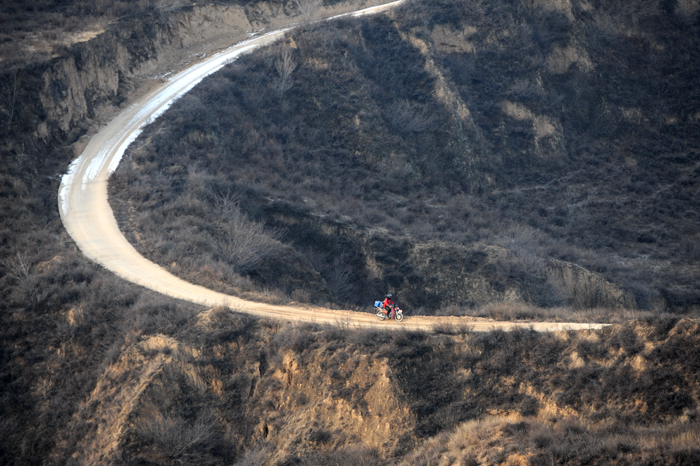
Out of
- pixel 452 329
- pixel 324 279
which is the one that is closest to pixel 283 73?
pixel 324 279

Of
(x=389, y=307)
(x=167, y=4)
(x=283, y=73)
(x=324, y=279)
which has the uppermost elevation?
(x=167, y=4)

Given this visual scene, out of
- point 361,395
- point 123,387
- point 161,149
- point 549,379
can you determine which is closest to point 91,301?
point 123,387

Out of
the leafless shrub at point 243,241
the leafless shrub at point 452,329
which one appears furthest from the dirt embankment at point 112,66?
the leafless shrub at point 452,329

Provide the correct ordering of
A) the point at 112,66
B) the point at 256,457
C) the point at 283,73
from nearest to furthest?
1. the point at 256,457
2. the point at 112,66
3. the point at 283,73

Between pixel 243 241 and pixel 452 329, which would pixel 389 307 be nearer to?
pixel 452 329

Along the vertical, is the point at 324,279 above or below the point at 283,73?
below

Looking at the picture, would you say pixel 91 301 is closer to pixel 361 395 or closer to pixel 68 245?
pixel 68 245

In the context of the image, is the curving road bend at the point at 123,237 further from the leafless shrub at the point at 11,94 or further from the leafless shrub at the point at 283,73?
the leafless shrub at the point at 11,94
